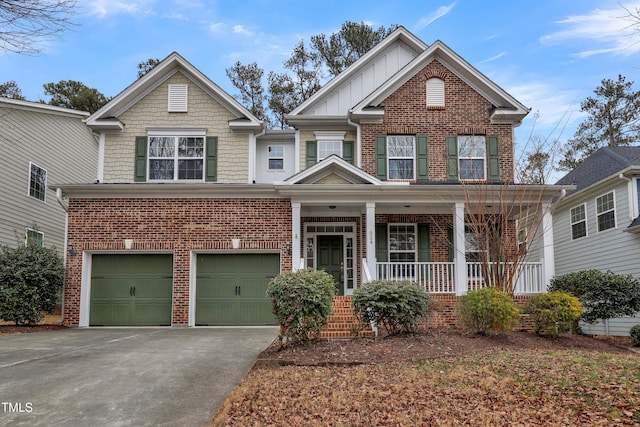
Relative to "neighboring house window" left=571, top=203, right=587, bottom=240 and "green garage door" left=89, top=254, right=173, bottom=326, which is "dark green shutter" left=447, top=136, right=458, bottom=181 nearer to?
"neighboring house window" left=571, top=203, right=587, bottom=240

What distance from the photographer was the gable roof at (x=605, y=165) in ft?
49.9

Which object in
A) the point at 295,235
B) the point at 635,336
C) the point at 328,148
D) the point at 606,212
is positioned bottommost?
the point at 635,336

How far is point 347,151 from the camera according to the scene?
15344mm

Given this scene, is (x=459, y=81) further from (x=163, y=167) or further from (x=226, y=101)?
(x=163, y=167)

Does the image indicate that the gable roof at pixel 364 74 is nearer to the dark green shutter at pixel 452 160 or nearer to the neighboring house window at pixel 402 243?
the dark green shutter at pixel 452 160

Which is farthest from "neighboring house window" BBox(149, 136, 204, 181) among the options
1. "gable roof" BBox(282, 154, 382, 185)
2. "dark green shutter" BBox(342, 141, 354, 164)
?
"dark green shutter" BBox(342, 141, 354, 164)

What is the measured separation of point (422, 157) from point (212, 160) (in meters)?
6.20

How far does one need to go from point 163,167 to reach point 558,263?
1475 cm

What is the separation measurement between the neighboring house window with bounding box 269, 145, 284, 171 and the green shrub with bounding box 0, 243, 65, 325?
683 centimetres

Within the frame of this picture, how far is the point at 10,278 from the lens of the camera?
12.4 meters

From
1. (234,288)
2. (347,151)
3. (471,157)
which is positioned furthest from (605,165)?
(234,288)

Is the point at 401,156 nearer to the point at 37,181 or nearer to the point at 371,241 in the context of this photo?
the point at 371,241

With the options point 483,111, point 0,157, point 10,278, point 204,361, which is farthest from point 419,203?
point 0,157

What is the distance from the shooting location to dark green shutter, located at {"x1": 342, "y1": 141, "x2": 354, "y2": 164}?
1529 centimetres
